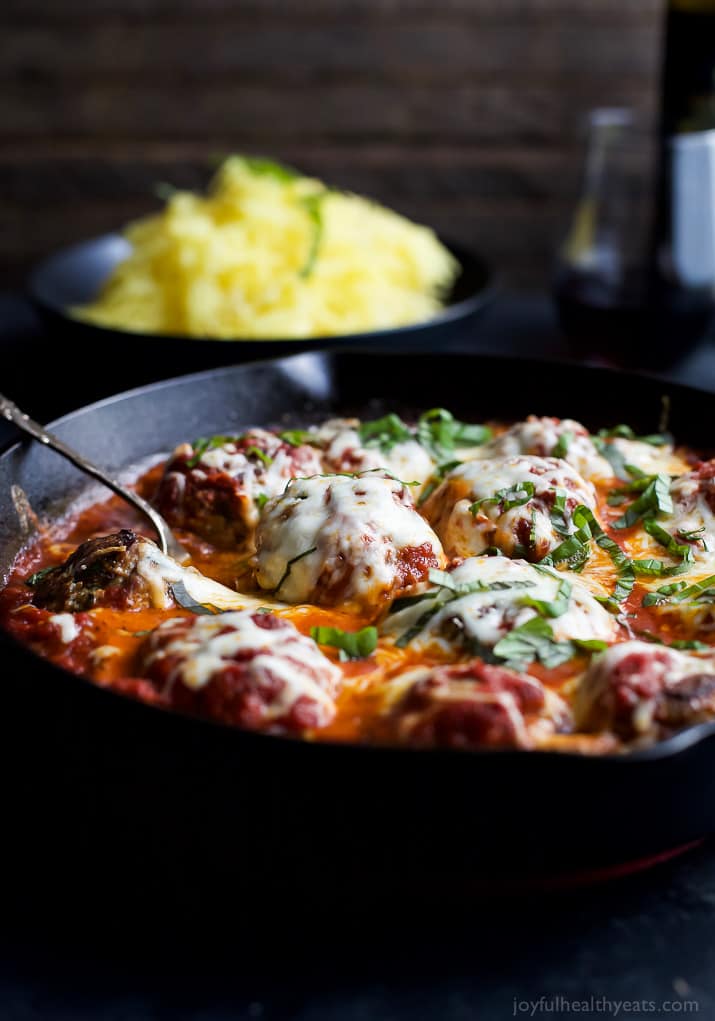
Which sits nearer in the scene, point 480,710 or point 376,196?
point 480,710

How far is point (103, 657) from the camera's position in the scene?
8.67 ft

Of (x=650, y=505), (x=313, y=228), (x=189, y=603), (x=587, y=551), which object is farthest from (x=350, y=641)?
(x=313, y=228)

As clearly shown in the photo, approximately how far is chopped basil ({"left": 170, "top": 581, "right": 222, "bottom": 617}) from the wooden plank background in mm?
6907

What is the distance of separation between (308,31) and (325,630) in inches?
281

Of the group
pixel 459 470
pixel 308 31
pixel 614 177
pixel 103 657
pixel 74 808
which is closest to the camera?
pixel 74 808

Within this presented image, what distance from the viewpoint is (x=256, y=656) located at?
2.43 meters

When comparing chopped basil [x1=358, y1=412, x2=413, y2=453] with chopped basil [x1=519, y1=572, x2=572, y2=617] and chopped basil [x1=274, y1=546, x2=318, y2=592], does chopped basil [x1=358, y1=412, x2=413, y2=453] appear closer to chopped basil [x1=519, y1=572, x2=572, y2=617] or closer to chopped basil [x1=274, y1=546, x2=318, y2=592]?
chopped basil [x1=274, y1=546, x2=318, y2=592]

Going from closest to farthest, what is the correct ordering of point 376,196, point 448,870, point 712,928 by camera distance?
1. point 448,870
2. point 712,928
3. point 376,196

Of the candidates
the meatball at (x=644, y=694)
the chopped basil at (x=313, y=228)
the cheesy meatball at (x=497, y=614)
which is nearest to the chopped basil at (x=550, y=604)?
the cheesy meatball at (x=497, y=614)

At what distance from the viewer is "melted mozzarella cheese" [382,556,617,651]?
2.65m

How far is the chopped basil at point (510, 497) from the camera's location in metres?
3.21

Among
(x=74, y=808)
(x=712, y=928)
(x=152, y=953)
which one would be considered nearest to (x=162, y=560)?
(x=74, y=808)

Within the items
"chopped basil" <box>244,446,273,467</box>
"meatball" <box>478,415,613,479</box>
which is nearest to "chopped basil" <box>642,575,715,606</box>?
"meatball" <box>478,415,613,479</box>

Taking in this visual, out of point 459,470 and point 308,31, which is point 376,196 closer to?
point 308,31
